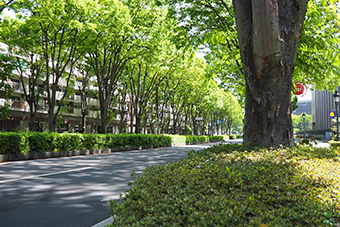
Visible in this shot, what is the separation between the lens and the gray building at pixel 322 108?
281ft

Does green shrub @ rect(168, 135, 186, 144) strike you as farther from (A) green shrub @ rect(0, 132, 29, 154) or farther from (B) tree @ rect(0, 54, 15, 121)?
(A) green shrub @ rect(0, 132, 29, 154)

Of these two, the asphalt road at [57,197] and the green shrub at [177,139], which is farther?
the green shrub at [177,139]

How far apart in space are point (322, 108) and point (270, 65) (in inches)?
3800

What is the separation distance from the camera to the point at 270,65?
18.0 feet

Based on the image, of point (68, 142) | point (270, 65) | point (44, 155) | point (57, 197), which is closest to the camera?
point (270, 65)

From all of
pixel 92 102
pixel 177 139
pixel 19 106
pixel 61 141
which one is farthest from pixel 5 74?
pixel 92 102

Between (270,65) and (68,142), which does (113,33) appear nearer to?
(68,142)

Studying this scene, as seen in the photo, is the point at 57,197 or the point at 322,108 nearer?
the point at 57,197

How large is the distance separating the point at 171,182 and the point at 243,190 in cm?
71

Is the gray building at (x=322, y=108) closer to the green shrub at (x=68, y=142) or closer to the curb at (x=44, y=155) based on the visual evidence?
the curb at (x=44, y=155)

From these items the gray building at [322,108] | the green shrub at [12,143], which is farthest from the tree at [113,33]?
the gray building at [322,108]

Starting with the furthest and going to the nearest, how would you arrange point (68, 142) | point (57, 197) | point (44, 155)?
1. point (68, 142)
2. point (44, 155)
3. point (57, 197)

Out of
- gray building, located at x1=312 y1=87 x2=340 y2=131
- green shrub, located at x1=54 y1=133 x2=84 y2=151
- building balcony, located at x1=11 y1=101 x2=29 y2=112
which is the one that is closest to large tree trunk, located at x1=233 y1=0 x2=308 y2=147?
green shrub, located at x1=54 y1=133 x2=84 y2=151

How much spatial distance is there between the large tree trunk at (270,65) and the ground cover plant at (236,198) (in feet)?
6.97
